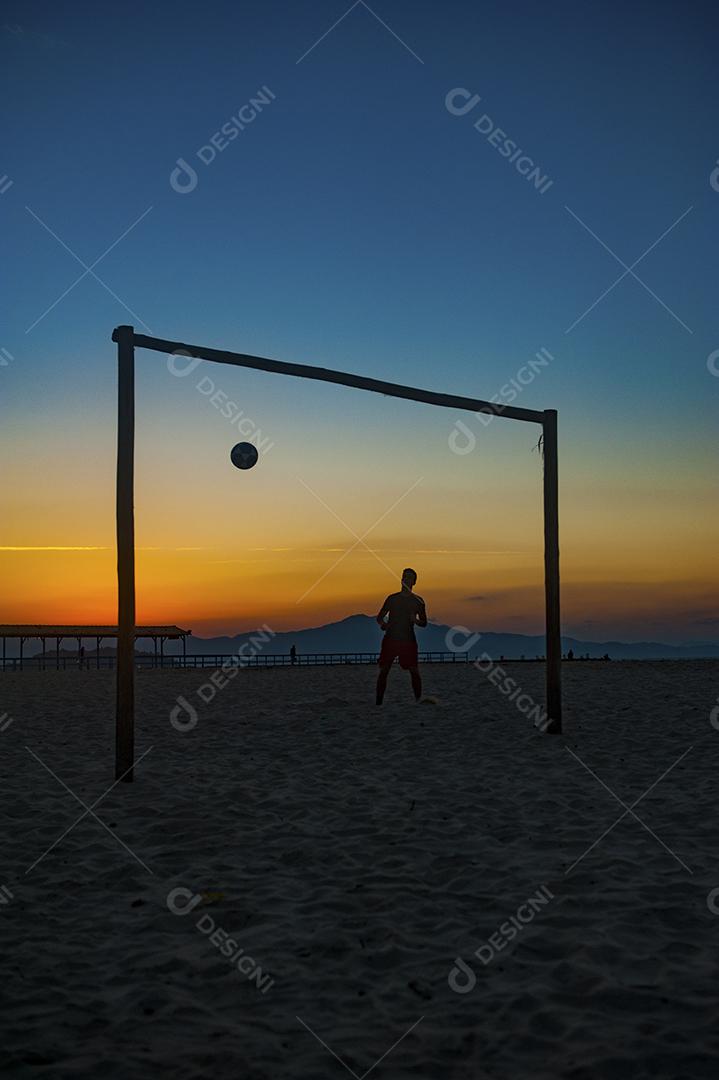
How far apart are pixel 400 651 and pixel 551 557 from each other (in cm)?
284

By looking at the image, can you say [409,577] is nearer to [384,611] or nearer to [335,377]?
[384,611]

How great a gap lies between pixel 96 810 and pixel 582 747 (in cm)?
519

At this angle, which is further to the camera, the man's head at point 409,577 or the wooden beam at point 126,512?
the man's head at point 409,577

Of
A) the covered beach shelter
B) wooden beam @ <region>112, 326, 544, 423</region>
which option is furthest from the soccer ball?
the covered beach shelter

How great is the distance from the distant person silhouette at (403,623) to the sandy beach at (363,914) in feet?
10.9

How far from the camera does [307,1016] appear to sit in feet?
11.1

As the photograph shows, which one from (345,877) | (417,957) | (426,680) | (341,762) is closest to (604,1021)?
(417,957)

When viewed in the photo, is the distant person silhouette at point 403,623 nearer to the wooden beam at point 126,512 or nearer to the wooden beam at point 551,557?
the wooden beam at point 551,557

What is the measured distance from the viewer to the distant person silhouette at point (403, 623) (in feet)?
41.2

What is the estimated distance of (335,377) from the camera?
30.5ft

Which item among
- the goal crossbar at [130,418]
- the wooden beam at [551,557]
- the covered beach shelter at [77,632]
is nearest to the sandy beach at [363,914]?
the goal crossbar at [130,418]

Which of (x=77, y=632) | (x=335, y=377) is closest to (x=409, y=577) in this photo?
(x=335, y=377)

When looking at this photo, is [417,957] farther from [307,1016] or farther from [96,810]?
[96,810]

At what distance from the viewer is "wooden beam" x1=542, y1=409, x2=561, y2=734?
421 inches
